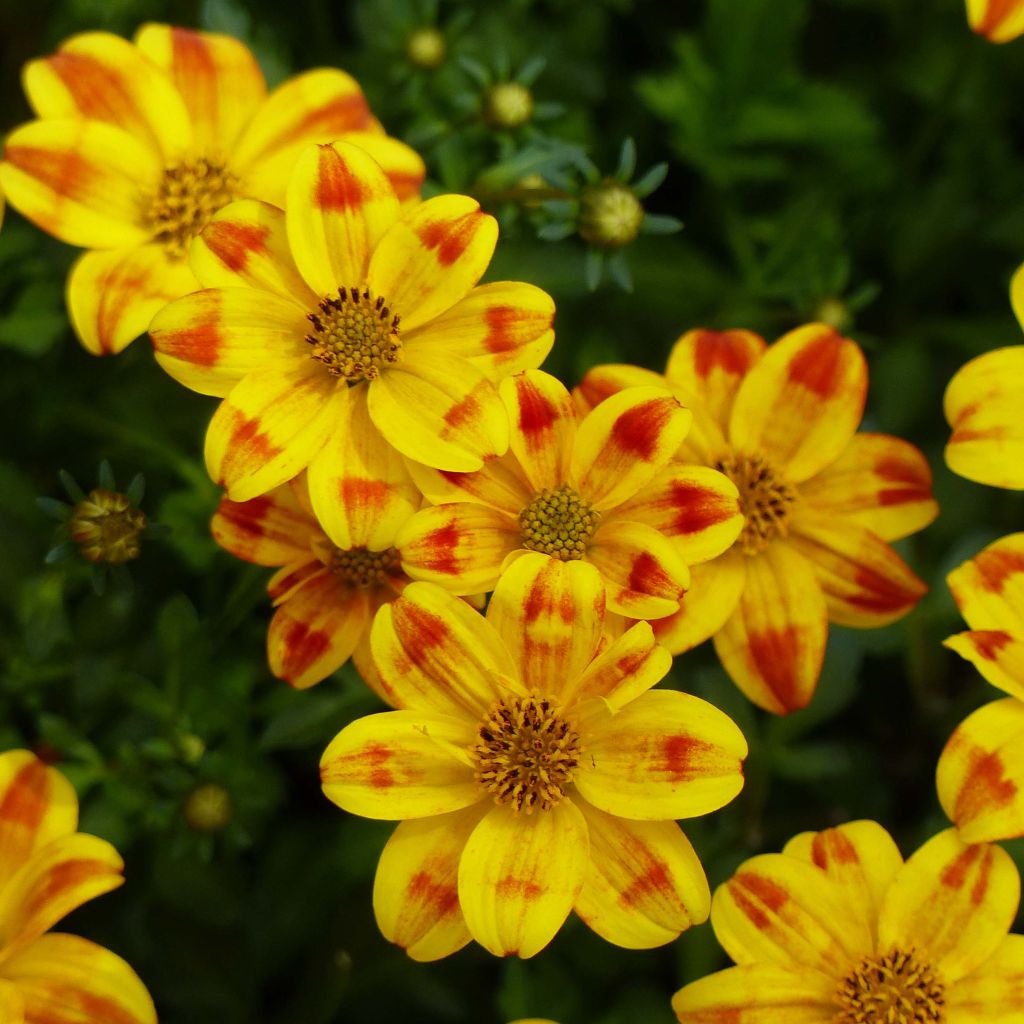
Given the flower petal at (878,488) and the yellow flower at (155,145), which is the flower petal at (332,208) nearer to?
the yellow flower at (155,145)

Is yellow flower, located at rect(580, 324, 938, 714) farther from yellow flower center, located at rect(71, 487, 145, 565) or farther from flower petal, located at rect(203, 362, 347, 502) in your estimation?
yellow flower center, located at rect(71, 487, 145, 565)

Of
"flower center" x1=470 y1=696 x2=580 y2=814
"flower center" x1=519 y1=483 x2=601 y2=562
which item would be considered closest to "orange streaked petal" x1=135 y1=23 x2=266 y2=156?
"flower center" x1=519 y1=483 x2=601 y2=562

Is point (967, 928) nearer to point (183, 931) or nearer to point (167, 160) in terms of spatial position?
point (183, 931)

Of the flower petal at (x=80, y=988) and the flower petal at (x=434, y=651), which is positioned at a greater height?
the flower petal at (x=434, y=651)

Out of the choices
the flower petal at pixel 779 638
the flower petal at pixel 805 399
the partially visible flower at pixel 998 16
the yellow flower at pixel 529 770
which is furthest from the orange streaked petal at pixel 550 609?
the partially visible flower at pixel 998 16

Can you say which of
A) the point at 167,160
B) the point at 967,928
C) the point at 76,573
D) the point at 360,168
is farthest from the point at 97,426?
the point at 967,928

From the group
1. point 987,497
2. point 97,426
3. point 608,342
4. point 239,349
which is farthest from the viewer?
point 987,497

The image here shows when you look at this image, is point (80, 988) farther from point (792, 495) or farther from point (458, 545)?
point (792, 495)
